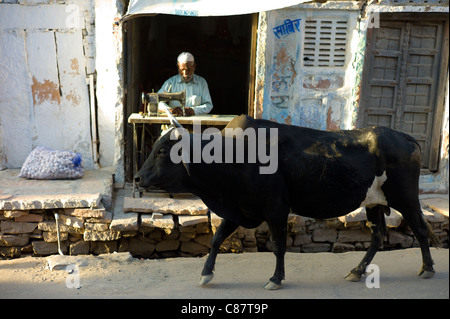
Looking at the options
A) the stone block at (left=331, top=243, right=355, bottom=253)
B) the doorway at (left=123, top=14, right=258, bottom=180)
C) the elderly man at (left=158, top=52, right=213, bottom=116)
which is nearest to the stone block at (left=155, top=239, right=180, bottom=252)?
the elderly man at (left=158, top=52, right=213, bottom=116)

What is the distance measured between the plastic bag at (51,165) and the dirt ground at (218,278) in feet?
3.92

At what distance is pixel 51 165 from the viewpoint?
6.43 m

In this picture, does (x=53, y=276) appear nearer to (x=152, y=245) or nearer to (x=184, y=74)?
(x=152, y=245)

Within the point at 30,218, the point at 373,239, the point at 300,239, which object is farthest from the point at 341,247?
the point at 30,218

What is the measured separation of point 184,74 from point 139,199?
1.81 meters

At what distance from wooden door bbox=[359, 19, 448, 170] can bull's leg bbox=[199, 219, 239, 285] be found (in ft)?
10.1

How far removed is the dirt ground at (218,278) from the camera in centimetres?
474

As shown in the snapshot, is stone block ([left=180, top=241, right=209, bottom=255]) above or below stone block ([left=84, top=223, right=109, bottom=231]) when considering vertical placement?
below

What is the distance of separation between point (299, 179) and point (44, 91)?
4.05 m

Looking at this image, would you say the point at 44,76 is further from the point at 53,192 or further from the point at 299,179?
the point at 299,179

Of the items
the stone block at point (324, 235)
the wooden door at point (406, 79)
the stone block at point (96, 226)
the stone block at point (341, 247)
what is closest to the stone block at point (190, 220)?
the stone block at point (96, 226)

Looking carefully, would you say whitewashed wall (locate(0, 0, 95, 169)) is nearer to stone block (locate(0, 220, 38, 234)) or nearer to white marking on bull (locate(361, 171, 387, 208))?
stone block (locate(0, 220, 38, 234))

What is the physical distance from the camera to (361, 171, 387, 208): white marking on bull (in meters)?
4.74

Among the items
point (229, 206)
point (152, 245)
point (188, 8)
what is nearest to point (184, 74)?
point (188, 8)
